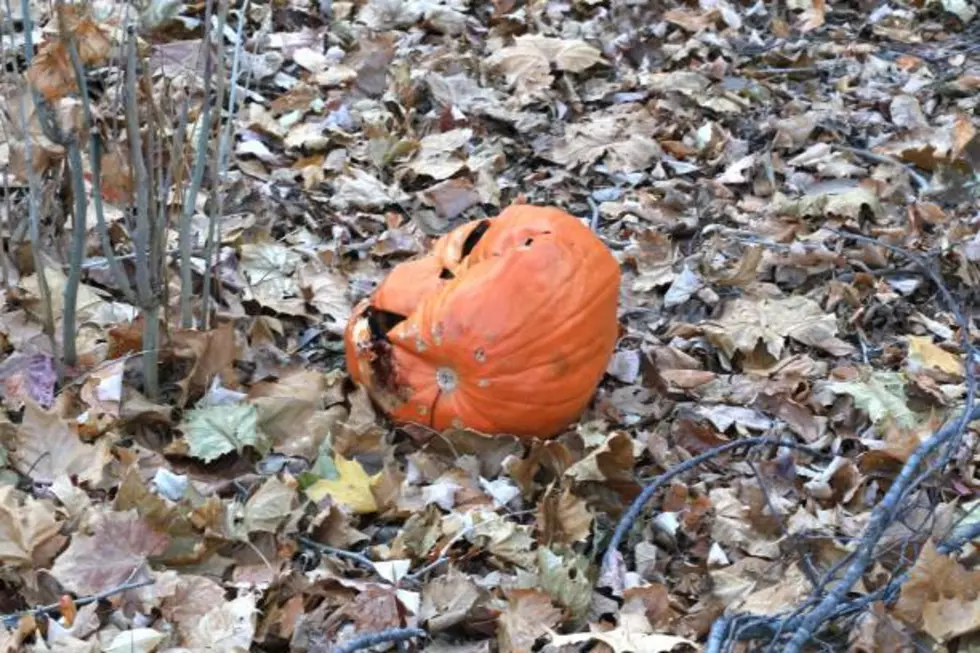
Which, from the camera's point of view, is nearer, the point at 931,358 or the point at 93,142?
the point at 93,142

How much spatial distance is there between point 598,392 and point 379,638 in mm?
1274

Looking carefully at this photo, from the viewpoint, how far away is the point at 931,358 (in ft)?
11.9

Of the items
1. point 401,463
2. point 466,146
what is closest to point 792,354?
point 401,463

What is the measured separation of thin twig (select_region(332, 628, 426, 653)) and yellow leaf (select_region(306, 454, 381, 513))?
1.51 ft

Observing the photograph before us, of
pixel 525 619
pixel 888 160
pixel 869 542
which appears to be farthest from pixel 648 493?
pixel 888 160

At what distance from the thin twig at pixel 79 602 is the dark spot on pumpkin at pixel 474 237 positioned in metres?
1.25

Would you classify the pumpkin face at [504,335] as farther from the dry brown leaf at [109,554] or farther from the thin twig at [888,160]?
the thin twig at [888,160]

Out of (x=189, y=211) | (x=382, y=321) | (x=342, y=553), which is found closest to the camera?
(x=342, y=553)

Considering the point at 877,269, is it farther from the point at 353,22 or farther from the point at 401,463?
the point at 353,22

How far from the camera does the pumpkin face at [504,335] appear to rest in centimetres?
309

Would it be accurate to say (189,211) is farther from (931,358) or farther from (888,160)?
(888,160)

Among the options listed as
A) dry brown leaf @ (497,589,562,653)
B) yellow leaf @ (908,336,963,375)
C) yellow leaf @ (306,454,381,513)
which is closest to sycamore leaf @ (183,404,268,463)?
yellow leaf @ (306,454,381,513)

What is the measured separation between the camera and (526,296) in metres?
3.09

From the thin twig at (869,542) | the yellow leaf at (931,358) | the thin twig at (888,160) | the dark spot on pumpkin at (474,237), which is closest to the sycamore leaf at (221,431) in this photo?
the dark spot on pumpkin at (474,237)
